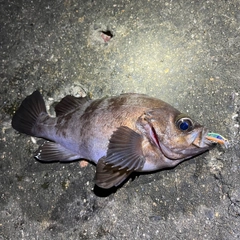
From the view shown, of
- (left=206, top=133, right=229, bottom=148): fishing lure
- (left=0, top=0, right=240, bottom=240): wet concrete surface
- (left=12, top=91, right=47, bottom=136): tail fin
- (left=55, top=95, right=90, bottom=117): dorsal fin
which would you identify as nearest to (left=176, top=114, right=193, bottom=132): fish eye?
(left=206, top=133, right=229, bottom=148): fishing lure

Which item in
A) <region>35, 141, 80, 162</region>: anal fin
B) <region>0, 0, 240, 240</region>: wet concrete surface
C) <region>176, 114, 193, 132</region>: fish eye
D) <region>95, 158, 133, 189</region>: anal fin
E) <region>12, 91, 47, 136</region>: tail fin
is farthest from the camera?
<region>12, 91, 47, 136</region>: tail fin

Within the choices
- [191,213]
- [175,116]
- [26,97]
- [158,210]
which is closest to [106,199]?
[158,210]

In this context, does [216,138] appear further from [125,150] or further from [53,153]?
[53,153]

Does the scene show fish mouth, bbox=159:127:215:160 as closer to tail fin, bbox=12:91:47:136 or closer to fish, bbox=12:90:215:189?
fish, bbox=12:90:215:189

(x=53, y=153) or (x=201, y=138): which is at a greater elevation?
(x=201, y=138)

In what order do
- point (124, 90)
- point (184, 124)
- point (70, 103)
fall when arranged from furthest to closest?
1. point (124, 90)
2. point (70, 103)
3. point (184, 124)

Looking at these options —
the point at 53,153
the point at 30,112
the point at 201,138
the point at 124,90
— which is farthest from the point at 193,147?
the point at 30,112
